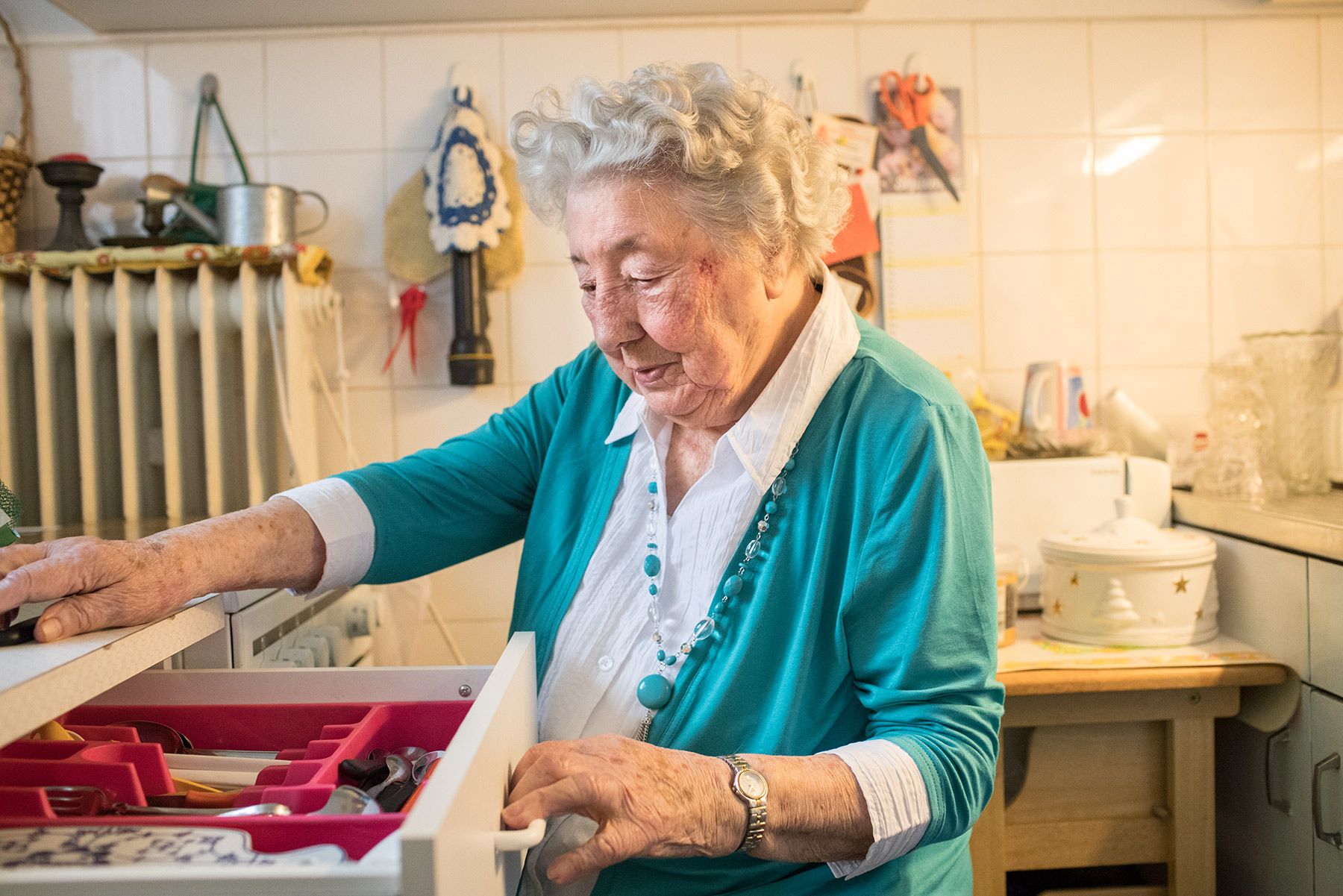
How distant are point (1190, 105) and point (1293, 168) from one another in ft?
0.82

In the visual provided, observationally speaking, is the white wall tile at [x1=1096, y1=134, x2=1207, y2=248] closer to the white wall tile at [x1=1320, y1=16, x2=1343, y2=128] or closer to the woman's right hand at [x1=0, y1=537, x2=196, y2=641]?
the white wall tile at [x1=1320, y1=16, x2=1343, y2=128]

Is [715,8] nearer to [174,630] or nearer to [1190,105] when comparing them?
[1190,105]

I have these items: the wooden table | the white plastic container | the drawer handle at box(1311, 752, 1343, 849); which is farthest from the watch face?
the drawer handle at box(1311, 752, 1343, 849)

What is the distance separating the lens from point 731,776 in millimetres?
663

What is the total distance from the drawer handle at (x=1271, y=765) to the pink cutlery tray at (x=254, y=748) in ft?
4.01

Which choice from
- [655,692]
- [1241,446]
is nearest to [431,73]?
[655,692]

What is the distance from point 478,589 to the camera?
177 cm

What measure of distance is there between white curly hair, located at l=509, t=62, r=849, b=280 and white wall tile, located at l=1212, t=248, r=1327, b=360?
4.30ft

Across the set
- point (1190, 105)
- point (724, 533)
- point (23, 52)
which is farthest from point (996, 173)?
point (23, 52)

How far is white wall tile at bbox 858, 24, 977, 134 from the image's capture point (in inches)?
68.2

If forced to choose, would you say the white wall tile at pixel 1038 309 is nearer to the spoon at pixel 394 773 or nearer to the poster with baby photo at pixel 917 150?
the poster with baby photo at pixel 917 150

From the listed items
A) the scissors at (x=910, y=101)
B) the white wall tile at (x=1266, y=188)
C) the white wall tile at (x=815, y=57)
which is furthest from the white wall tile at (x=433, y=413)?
the white wall tile at (x=1266, y=188)

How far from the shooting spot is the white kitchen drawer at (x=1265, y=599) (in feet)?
4.12

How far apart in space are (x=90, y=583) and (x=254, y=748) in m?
0.21
